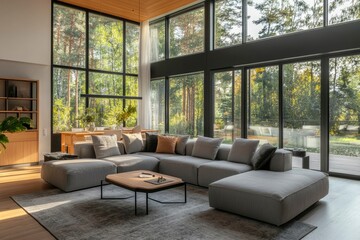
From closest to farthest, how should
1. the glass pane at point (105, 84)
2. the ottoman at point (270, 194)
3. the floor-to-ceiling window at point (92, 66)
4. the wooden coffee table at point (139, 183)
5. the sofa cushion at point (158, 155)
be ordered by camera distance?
the ottoman at point (270, 194)
the wooden coffee table at point (139, 183)
the sofa cushion at point (158, 155)
the floor-to-ceiling window at point (92, 66)
the glass pane at point (105, 84)

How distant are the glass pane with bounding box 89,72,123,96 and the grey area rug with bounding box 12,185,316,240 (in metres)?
4.34

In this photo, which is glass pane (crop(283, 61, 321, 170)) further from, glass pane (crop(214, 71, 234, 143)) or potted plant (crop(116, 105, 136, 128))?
potted plant (crop(116, 105, 136, 128))

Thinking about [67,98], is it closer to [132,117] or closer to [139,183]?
[132,117]

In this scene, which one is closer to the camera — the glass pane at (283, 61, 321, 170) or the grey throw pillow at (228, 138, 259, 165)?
the grey throw pillow at (228, 138, 259, 165)

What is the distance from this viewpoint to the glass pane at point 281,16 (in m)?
→ 5.64

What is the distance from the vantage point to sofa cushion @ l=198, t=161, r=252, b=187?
4.34m

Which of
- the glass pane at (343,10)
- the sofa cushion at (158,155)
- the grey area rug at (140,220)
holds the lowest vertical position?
the grey area rug at (140,220)

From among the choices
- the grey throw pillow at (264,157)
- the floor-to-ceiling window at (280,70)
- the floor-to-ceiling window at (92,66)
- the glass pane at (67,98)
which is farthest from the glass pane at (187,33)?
the grey throw pillow at (264,157)

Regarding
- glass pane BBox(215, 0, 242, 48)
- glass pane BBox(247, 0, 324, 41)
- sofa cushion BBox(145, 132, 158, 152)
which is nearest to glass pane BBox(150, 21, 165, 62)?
glass pane BBox(215, 0, 242, 48)

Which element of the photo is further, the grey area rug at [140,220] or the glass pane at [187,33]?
the glass pane at [187,33]

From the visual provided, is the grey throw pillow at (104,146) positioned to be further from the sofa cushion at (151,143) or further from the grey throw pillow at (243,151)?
the grey throw pillow at (243,151)

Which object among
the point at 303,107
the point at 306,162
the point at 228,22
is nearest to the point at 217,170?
the point at 306,162

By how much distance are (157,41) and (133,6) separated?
5.43ft

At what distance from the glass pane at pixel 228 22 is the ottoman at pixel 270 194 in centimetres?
415
